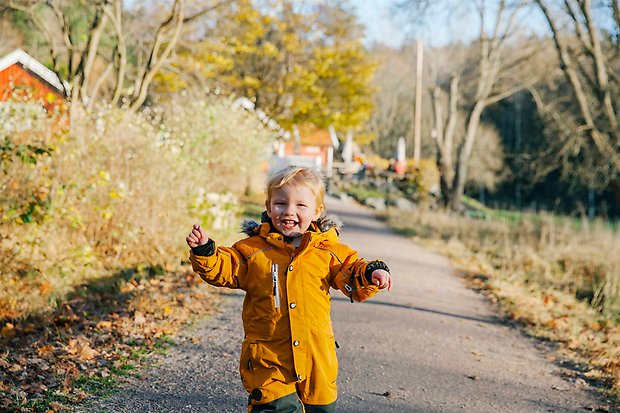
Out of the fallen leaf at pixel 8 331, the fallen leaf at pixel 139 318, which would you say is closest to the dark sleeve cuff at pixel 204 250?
the fallen leaf at pixel 139 318

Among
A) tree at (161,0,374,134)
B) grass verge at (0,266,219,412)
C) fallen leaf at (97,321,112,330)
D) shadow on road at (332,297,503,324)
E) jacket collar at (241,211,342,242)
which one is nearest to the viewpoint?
jacket collar at (241,211,342,242)

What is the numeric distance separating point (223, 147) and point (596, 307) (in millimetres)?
8608

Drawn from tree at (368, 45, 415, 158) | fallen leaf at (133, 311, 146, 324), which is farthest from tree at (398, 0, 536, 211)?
tree at (368, 45, 415, 158)

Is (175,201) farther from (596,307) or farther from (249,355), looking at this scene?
(249,355)

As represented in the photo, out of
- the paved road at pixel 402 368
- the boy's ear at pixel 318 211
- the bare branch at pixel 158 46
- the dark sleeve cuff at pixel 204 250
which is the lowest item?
the paved road at pixel 402 368

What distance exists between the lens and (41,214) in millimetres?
8055

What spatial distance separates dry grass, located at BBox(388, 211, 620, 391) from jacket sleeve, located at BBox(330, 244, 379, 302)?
320 centimetres

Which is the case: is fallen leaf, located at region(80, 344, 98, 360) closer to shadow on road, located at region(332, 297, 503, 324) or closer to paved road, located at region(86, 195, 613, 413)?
paved road, located at region(86, 195, 613, 413)

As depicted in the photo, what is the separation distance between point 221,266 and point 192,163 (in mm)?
8953

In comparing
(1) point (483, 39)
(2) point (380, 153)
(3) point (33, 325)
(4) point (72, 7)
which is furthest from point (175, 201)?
(2) point (380, 153)

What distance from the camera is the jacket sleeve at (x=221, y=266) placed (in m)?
3.17

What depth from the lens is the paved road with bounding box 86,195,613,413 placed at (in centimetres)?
478

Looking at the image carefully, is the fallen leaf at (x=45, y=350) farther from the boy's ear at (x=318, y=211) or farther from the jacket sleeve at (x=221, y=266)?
the boy's ear at (x=318, y=211)

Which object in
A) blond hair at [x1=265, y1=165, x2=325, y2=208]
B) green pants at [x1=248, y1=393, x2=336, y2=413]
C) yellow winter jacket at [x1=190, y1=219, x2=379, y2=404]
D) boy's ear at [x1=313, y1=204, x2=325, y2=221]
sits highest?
blond hair at [x1=265, y1=165, x2=325, y2=208]
